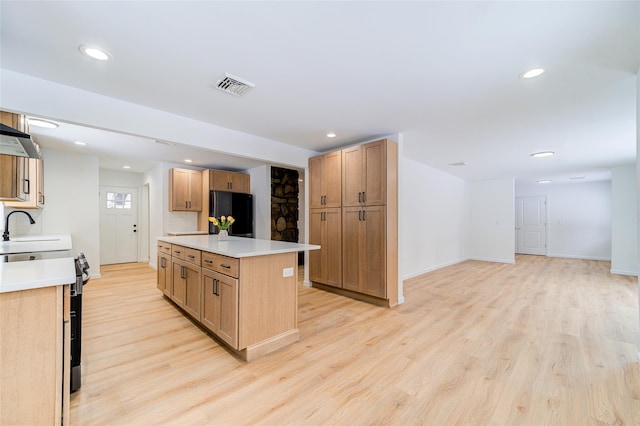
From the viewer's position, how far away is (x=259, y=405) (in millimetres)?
1667

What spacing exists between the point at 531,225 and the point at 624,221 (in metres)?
3.34

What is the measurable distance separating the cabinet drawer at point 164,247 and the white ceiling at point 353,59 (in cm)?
171

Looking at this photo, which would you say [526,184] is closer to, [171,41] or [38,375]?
[171,41]

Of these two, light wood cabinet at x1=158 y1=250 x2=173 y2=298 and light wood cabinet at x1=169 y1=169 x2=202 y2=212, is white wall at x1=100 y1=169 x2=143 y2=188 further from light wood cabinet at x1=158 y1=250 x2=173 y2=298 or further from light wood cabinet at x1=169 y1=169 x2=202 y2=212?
light wood cabinet at x1=158 y1=250 x2=173 y2=298

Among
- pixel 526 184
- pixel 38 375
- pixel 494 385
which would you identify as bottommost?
pixel 494 385

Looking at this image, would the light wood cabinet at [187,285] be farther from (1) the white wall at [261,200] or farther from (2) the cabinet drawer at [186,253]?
(1) the white wall at [261,200]

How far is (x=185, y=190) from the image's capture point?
5.75 meters

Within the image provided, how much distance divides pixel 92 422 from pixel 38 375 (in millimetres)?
540

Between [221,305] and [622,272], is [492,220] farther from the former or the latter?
[221,305]

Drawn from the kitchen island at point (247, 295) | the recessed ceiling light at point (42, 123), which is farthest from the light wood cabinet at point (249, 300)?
the recessed ceiling light at point (42, 123)

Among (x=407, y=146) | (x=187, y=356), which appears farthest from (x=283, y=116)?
(x=187, y=356)

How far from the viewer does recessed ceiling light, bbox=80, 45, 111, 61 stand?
1808mm

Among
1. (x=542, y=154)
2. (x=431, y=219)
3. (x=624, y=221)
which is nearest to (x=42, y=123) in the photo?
(x=431, y=219)

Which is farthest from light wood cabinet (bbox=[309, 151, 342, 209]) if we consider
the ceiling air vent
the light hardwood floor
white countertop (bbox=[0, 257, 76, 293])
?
white countertop (bbox=[0, 257, 76, 293])
